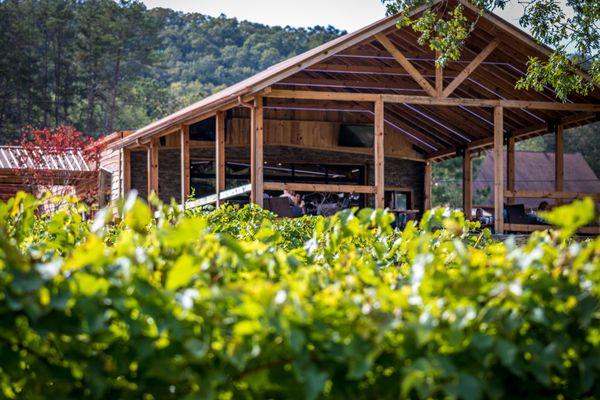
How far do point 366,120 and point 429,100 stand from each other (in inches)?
225

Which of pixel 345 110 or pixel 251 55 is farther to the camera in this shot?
pixel 251 55

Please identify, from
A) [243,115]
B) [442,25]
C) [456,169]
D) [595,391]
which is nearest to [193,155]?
[243,115]

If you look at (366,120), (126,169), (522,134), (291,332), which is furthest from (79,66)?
(291,332)

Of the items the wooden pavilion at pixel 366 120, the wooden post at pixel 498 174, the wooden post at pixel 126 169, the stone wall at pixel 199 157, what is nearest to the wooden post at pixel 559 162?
the wooden pavilion at pixel 366 120

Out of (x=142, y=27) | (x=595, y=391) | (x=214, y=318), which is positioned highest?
(x=142, y=27)

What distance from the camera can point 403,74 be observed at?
52.9ft

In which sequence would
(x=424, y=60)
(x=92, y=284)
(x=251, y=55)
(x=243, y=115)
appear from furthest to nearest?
(x=251, y=55)
(x=243, y=115)
(x=424, y=60)
(x=92, y=284)

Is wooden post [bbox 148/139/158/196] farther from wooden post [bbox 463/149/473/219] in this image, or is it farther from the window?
wooden post [bbox 463/149/473/219]

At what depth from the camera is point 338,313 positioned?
179 cm

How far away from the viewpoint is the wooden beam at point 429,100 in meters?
15.0

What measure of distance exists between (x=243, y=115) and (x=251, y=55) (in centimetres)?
5402

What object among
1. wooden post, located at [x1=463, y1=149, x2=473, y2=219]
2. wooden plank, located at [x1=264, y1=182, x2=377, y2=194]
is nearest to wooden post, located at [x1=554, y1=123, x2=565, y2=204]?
wooden post, located at [x1=463, y1=149, x2=473, y2=219]

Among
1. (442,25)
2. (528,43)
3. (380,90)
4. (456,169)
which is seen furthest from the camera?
(456,169)

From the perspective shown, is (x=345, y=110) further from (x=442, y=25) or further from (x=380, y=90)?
(x=442, y=25)
